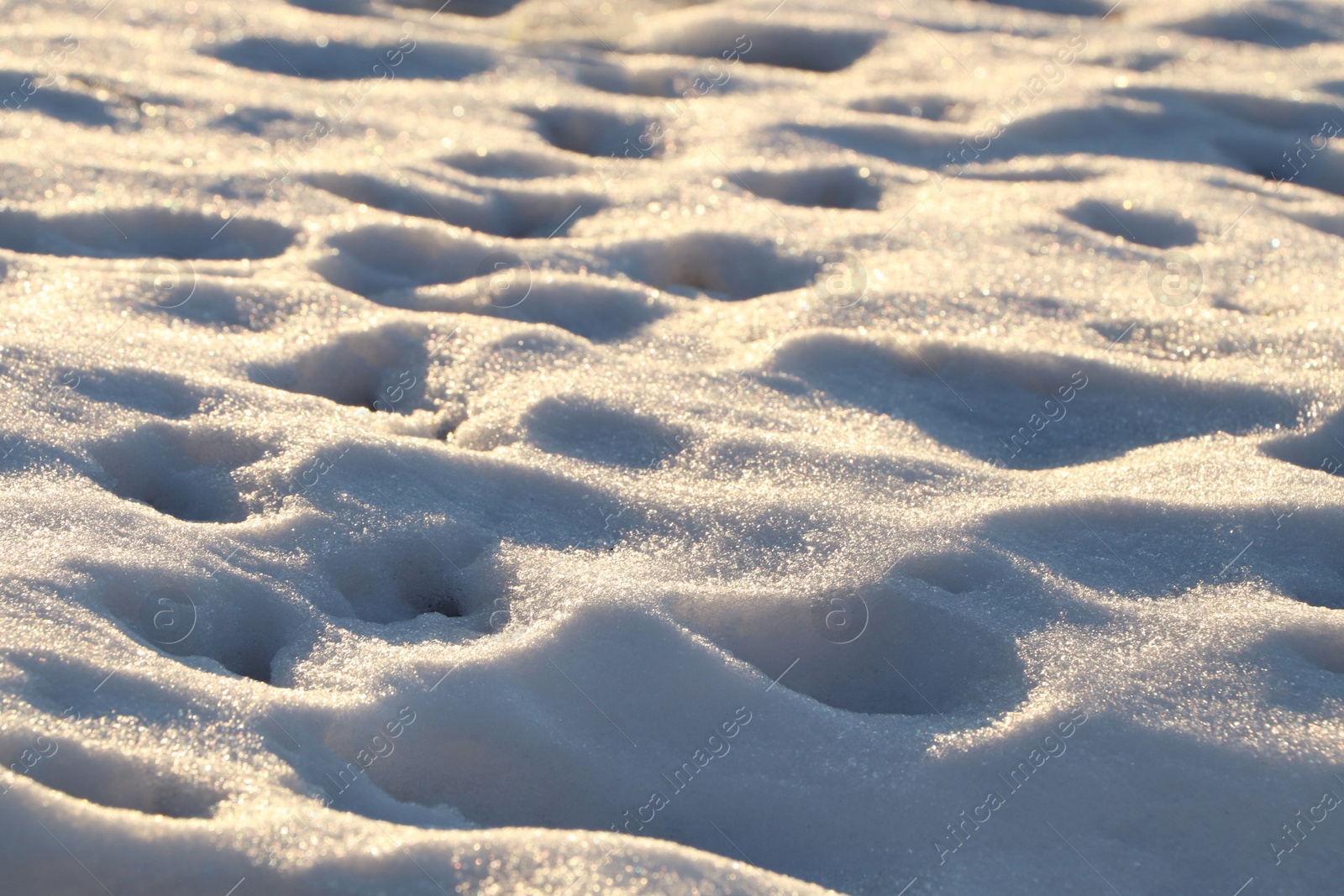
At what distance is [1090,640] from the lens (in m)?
1.76

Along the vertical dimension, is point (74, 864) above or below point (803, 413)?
above

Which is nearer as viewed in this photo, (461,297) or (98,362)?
(98,362)

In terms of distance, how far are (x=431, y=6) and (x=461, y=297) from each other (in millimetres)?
2265

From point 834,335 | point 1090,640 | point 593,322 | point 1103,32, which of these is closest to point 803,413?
point 834,335

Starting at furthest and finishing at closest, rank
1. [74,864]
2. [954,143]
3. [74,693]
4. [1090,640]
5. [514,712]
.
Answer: [954,143]
[1090,640]
[514,712]
[74,693]
[74,864]

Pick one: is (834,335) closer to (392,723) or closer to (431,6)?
(392,723)

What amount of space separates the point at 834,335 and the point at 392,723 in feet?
4.60

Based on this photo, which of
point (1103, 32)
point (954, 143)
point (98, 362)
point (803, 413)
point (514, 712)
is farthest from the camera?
point (1103, 32)

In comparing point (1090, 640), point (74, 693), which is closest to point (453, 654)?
point (74, 693)

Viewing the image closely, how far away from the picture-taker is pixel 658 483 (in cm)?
208

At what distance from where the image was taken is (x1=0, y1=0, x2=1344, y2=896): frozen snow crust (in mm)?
1473

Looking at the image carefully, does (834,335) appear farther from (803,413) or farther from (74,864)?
(74,864)

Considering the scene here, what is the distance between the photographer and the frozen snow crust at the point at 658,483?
1473 mm

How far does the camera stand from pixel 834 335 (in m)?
2.56
